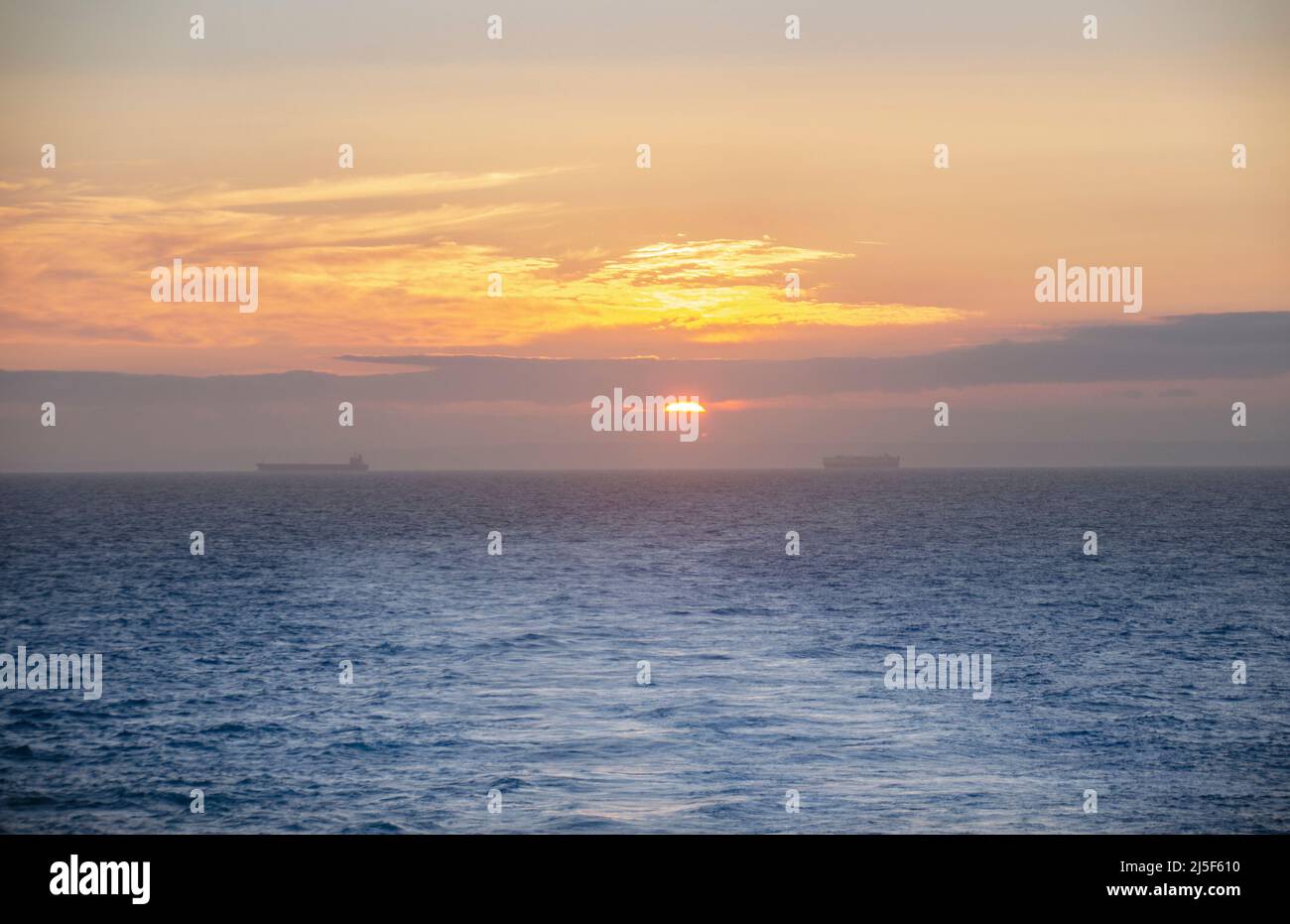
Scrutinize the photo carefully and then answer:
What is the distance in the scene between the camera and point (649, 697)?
153 feet

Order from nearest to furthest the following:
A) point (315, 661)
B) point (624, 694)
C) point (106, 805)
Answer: point (106, 805) → point (624, 694) → point (315, 661)

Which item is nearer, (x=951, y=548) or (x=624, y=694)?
(x=624, y=694)

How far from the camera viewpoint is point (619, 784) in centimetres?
3438

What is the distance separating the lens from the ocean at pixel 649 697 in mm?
32969

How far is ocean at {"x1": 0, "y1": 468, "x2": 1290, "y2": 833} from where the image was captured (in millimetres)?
32969
